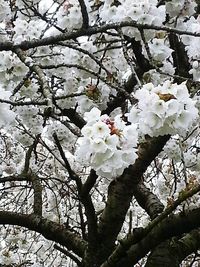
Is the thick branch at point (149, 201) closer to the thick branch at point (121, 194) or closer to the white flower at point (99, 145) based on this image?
the thick branch at point (121, 194)

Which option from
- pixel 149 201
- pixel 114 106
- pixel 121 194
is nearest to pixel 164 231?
pixel 121 194

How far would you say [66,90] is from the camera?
3752 mm

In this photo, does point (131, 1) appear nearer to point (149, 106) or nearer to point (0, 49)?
point (0, 49)

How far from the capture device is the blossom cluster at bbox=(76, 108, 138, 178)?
63.1 inches

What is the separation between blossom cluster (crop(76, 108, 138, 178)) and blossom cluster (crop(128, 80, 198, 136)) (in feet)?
0.26

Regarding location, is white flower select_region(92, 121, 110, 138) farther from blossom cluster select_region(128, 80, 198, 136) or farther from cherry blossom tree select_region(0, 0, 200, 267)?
blossom cluster select_region(128, 80, 198, 136)

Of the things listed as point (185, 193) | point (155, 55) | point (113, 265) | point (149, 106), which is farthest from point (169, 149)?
point (149, 106)

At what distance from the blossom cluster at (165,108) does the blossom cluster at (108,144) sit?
0.26ft

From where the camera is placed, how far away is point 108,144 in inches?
62.9

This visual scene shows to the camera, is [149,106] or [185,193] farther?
[185,193]

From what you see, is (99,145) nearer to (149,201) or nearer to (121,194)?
(121,194)

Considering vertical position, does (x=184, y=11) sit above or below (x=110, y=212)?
above

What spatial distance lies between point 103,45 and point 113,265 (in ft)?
4.98

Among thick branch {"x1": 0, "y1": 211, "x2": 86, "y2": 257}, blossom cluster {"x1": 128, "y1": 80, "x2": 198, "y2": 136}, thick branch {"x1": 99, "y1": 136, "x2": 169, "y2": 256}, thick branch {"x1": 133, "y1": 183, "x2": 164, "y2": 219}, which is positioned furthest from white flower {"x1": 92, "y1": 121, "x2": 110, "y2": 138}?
thick branch {"x1": 133, "y1": 183, "x2": 164, "y2": 219}
